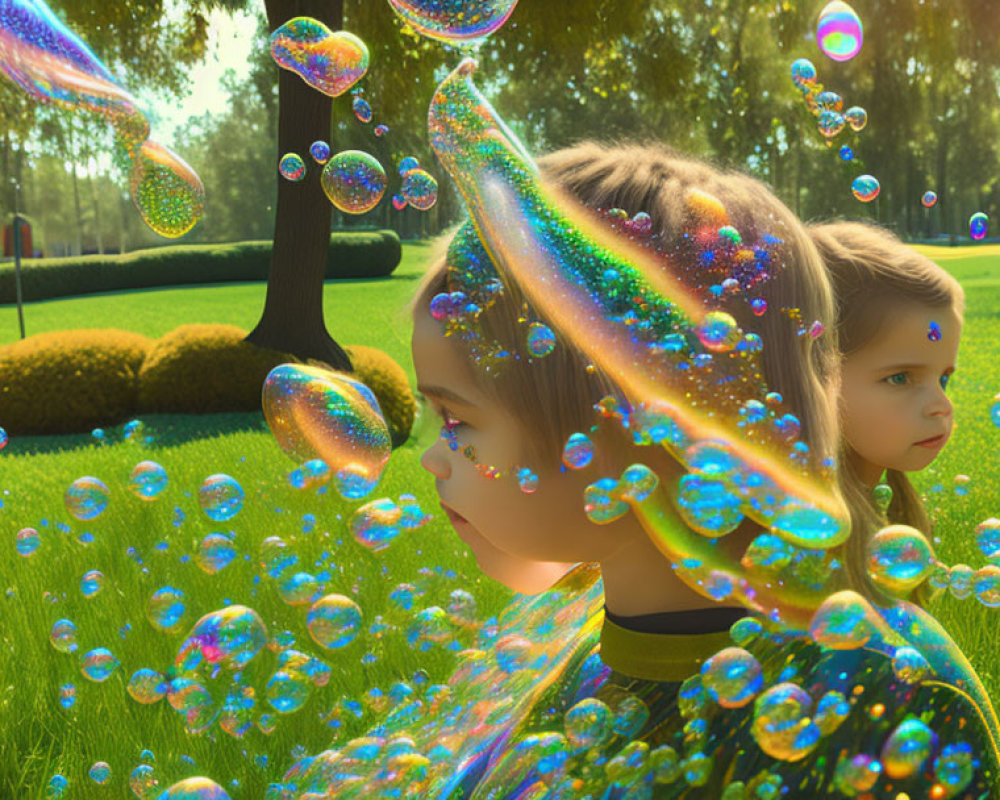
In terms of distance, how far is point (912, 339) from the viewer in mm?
2312

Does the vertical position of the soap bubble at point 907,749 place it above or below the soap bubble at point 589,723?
above

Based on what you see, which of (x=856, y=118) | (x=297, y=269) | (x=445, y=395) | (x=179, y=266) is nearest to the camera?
(x=445, y=395)

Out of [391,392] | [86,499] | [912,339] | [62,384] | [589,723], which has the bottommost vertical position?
[62,384]

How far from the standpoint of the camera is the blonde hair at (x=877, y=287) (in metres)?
2.30

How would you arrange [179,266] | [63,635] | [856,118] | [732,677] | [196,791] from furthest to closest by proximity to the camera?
1. [179,266]
2. [63,635]
3. [856,118]
4. [196,791]
5. [732,677]

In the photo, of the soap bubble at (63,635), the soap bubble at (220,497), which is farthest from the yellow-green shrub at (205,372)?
the soap bubble at (220,497)

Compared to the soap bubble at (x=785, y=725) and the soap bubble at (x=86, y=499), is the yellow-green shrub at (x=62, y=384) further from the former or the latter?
the soap bubble at (x=785, y=725)

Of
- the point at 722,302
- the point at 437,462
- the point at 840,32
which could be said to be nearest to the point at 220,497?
the point at 437,462

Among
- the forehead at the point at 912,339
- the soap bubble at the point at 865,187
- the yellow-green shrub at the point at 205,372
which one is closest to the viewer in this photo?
the soap bubble at the point at 865,187

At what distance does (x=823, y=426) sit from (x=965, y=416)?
7.80 m

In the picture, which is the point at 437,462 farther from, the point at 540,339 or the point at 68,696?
the point at 68,696

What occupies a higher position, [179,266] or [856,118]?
[856,118]

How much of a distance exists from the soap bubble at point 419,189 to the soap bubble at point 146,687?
1.32 m

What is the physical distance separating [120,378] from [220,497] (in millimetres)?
7394
